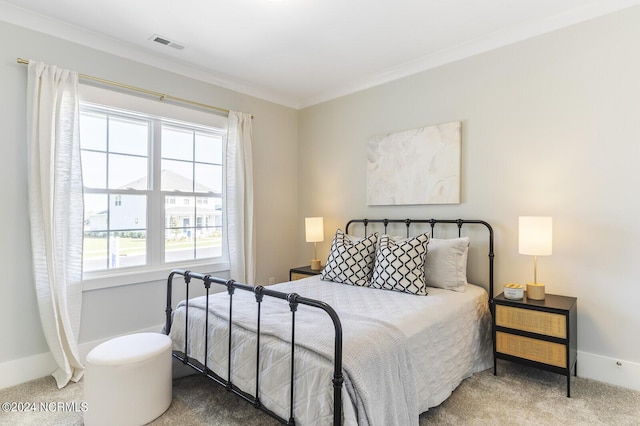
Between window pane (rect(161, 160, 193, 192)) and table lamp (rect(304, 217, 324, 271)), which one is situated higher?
window pane (rect(161, 160, 193, 192))

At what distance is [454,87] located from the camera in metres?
3.17

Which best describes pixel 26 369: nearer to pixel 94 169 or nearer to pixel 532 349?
pixel 94 169

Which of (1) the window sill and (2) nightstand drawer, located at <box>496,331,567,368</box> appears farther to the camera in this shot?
(1) the window sill

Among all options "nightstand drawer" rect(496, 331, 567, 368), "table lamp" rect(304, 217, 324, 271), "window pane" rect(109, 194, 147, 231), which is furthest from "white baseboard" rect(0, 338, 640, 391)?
"table lamp" rect(304, 217, 324, 271)

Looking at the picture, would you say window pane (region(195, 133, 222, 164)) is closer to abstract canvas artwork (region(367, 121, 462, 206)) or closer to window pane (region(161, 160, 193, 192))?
window pane (region(161, 160, 193, 192))

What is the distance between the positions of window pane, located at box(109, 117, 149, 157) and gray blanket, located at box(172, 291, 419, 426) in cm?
210

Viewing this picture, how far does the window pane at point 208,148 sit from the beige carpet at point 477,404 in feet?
7.30

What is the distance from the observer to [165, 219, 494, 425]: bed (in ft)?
5.02

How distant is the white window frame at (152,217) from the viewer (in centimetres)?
289

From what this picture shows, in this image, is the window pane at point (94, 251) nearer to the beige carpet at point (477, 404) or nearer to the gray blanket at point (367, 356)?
the beige carpet at point (477, 404)

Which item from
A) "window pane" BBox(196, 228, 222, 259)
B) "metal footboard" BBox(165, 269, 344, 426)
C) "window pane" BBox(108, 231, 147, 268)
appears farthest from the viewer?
"window pane" BBox(196, 228, 222, 259)

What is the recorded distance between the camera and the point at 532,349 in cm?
239

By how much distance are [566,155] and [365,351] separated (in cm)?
224

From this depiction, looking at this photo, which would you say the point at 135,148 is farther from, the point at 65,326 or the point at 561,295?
A: the point at 561,295
